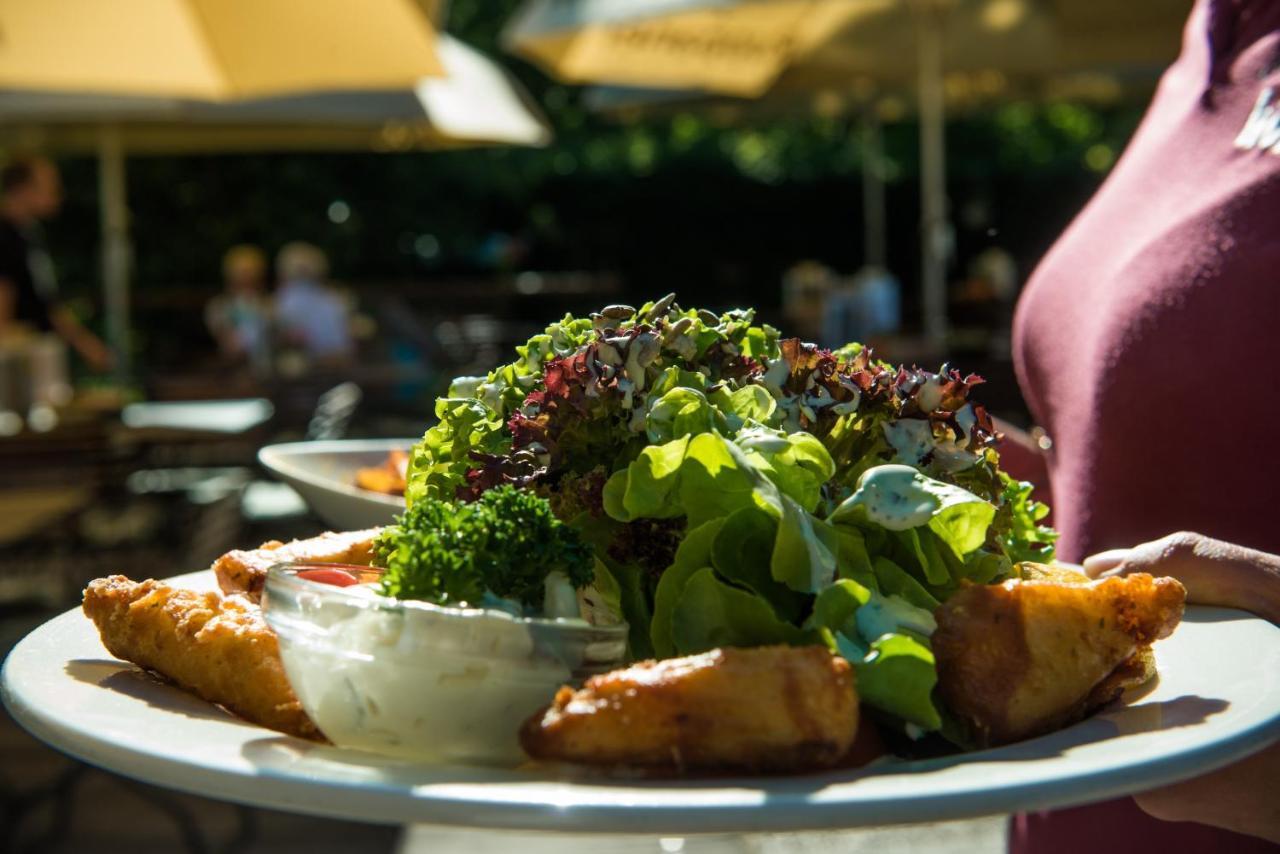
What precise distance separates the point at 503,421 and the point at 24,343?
597cm

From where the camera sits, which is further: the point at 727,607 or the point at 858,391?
the point at 858,391

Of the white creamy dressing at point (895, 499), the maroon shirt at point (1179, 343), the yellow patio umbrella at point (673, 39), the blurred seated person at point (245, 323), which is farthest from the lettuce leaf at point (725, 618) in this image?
the blurred seated person at point (245, 323)

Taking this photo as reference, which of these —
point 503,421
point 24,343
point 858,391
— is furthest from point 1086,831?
point 24,343

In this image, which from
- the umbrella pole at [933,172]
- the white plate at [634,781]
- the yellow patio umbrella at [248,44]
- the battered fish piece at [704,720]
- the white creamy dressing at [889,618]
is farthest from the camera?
the umbrella pole at [933,172]

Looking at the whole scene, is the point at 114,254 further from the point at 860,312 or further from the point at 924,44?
the point at 924,44

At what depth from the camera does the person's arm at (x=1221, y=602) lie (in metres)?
1.31

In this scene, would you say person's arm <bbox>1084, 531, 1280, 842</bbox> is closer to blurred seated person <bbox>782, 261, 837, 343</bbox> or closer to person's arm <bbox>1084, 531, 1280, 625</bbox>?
person's arm <bbox>1084, 531, 1280, 625</bbox>

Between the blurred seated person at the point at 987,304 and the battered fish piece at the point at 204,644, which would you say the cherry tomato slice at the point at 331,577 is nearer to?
the battered fish piece at the point at 204,644

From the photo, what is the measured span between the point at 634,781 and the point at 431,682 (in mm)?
153

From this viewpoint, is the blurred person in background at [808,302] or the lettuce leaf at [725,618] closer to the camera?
the lettuce leaf at [725,618]

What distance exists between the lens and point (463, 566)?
1.09 meters

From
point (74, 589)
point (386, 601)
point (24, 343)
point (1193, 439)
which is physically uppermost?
point (386, 601)

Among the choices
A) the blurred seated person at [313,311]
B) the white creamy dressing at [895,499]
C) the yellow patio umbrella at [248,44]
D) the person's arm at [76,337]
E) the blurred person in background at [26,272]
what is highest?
the yellow patio umbrella at [248,44]

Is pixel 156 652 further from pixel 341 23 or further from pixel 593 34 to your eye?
pixel 593 34
